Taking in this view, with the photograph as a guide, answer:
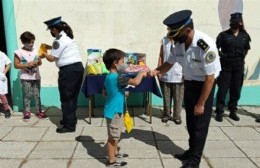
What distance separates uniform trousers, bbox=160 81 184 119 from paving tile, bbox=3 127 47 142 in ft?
7.35

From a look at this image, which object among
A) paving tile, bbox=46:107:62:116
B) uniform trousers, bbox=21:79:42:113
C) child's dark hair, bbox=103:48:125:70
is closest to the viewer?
child's dark hair, bbox=103:48:125:70

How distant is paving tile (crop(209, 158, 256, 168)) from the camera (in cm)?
423

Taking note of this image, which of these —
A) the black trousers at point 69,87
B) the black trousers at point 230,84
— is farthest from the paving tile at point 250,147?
the black trousers at point 69,87

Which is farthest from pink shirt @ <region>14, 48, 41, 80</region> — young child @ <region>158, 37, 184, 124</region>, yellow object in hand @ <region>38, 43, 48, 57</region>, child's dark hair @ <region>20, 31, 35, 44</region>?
young child @ <region>158, 37, 184, 124</region>

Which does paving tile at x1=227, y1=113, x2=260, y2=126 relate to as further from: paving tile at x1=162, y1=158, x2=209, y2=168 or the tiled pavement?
paving tile at x1=162, y1=158, x2=209, y2=168

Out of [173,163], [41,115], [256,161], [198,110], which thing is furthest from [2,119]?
[256,161]

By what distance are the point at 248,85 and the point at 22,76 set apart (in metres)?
4.69

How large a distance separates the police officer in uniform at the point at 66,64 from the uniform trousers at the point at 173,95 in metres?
1.60

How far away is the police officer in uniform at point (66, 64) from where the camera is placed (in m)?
5.11

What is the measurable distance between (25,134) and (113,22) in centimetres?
286

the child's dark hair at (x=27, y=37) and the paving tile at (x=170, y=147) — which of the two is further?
the child's dark hair at (x=27, y=37)

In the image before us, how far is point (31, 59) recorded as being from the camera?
5988 mm

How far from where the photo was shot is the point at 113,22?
6.74m

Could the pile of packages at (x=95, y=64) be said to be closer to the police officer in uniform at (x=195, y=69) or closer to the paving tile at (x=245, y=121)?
the police officer in uniform at (x=195, y=69)
